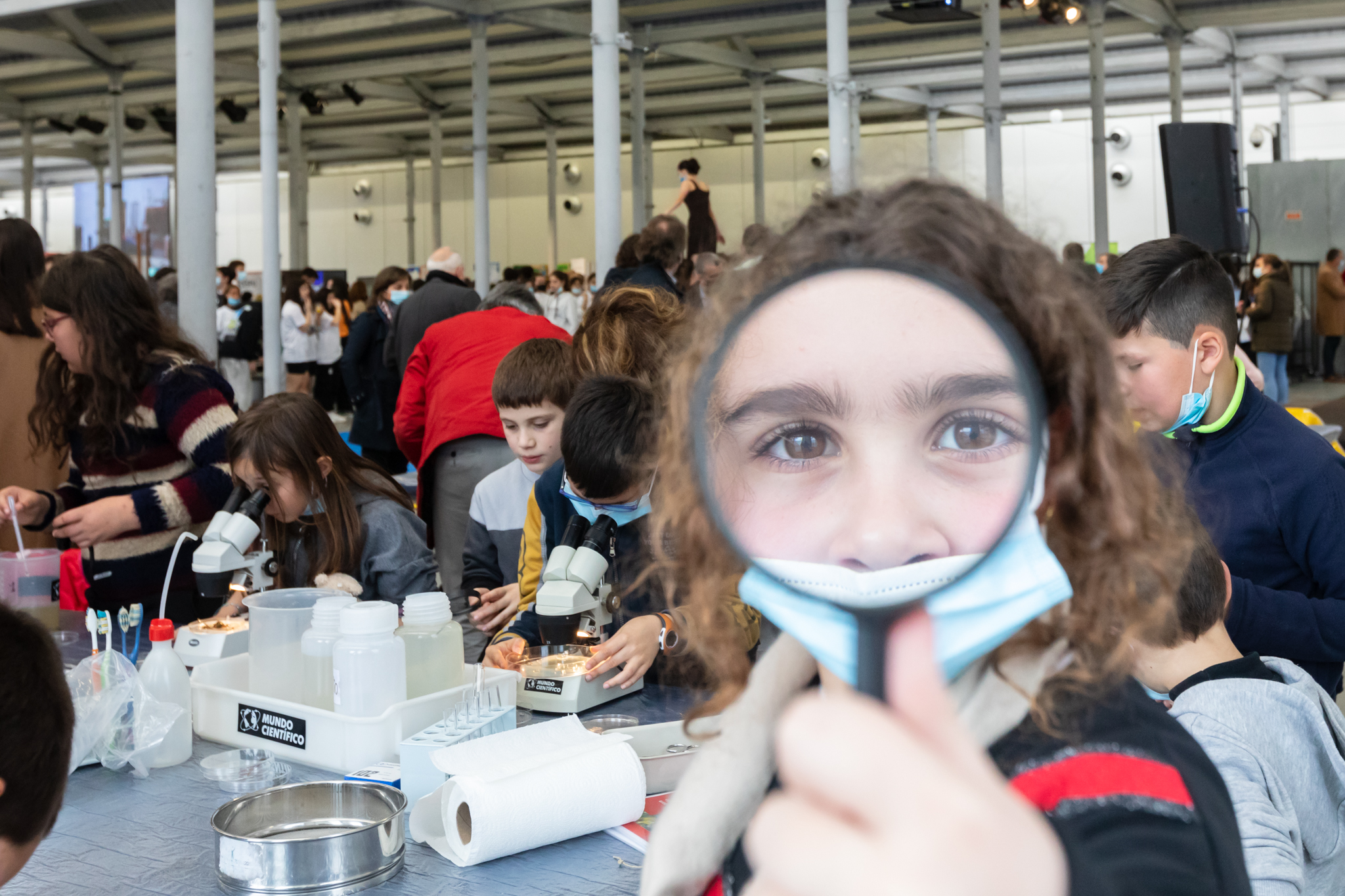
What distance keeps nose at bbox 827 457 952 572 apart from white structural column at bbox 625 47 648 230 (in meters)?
11.4

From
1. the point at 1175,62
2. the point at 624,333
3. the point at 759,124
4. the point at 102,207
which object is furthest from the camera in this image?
the point at 102,207

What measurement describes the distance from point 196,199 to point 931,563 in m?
5.35

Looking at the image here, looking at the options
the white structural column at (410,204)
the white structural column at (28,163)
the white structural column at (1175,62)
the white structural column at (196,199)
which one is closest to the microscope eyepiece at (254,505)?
the white structural column at (196,199)

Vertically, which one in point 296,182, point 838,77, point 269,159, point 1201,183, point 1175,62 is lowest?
point 1201,183

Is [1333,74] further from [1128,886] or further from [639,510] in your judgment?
[1128,886]

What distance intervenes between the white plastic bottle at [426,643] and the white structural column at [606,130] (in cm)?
515

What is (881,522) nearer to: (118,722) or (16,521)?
(118,722)

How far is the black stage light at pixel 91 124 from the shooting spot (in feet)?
57.5

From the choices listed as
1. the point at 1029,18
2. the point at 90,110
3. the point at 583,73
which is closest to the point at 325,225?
the point at 90,110

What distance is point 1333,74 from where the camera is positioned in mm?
16312

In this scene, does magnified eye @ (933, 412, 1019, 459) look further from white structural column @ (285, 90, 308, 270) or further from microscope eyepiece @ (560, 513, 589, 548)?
white structural column @ (285, 90, 308, 270)

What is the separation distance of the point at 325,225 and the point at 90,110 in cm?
698

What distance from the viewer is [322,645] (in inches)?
72.0

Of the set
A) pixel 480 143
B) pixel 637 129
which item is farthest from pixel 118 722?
pixel 637 129
